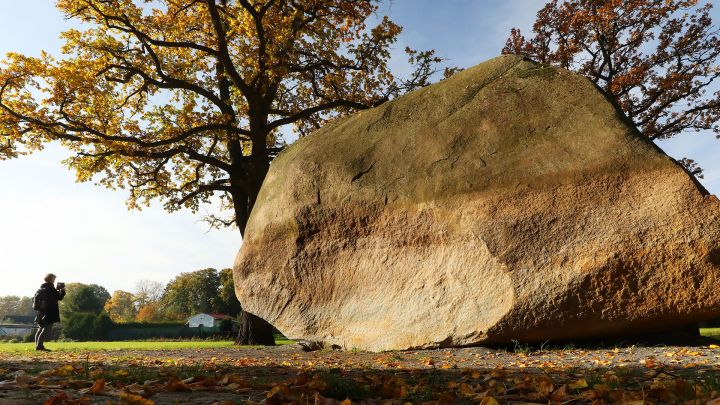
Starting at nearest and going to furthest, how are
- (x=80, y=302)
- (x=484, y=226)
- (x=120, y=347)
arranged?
(x=484, y=226) → (x=120, y=347) → (x=80, y=302)

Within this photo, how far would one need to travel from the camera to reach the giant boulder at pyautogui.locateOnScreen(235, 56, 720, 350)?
20.6 ft

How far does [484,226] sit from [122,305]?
3020 inches

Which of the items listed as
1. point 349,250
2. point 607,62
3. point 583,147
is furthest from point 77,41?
point 607,62

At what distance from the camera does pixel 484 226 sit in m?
6.91

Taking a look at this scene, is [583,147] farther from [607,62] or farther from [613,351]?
[607,62]

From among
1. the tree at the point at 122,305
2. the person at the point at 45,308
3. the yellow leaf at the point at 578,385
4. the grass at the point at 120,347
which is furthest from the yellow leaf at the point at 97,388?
the tree at the point at 122,305

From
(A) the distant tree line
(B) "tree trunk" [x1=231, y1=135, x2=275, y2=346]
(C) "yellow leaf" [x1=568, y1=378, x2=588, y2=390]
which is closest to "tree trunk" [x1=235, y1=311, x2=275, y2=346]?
(B) "tree trunk" [x1=231, y1=135, x2=275, y2=346]

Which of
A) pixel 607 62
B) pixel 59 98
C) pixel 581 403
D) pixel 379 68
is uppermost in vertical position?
pixel 607 62

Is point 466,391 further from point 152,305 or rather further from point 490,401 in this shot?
point 152,305

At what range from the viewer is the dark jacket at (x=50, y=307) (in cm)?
1234

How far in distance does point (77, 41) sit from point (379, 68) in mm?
8752

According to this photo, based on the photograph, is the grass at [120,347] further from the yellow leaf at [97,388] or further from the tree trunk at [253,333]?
the yellow leaf at [97,388]

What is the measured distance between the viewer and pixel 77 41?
14.6 m

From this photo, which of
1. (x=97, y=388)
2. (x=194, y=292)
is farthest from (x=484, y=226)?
(x=194, y=292)
